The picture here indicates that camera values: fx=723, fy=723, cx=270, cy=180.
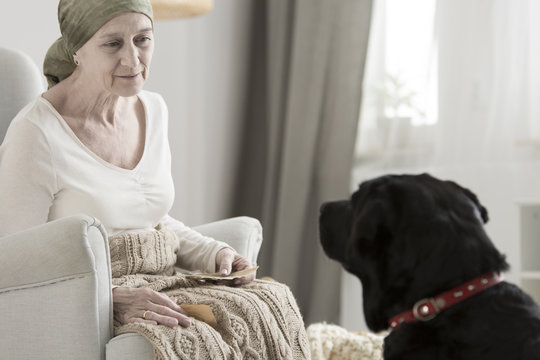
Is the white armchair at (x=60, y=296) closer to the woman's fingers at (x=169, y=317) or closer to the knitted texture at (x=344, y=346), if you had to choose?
the woman's fingers at (x=169, y=317)

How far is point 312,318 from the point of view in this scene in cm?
316

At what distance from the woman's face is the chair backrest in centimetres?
34

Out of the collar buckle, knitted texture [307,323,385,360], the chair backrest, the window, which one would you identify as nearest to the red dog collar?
the collar buckle

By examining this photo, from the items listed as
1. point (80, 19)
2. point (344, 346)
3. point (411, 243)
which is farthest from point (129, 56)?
point (344, 346)

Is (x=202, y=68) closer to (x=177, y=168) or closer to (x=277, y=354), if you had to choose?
(x=177, y=168)

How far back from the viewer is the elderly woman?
1.42 metres

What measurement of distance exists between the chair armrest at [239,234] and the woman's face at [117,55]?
46 cm

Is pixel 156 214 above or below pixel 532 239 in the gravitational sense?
above

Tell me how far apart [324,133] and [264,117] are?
40 centimetres

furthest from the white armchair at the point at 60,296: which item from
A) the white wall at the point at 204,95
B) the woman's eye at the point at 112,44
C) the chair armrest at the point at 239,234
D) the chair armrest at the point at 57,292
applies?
the white wall at the point at 204,95

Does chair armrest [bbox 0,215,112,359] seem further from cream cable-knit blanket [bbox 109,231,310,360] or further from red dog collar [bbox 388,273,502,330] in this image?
red dog collar [bbox 388,273,502,330]

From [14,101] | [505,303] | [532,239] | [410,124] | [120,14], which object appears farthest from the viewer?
[410,124]

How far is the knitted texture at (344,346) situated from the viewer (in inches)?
83.1

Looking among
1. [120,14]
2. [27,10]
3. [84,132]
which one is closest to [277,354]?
[84,132]
